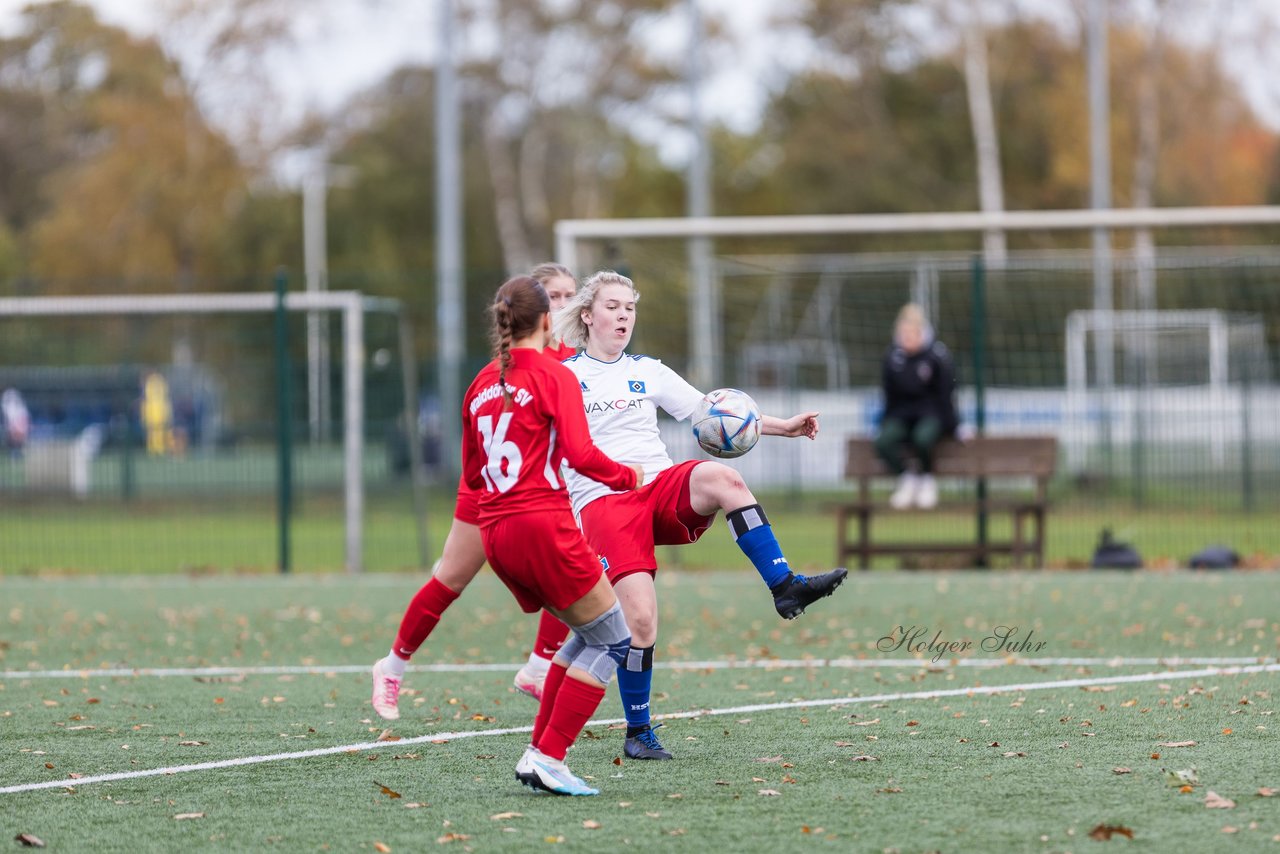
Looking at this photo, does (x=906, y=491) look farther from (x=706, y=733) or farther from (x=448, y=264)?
(x=448, y=264)

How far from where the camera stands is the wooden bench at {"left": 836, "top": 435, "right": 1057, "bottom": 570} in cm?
1344

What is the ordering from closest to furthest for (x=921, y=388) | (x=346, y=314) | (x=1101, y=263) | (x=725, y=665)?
1. (x=725, y=665)
2. (x=921, y=388)
3. (x=346, y=314)
4. (x=1101, y=263)

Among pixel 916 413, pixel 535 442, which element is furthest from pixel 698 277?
pixel 535 442

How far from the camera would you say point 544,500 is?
5.27 m

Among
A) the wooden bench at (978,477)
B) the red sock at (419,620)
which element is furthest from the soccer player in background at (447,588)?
the wooden bench at (978,477)

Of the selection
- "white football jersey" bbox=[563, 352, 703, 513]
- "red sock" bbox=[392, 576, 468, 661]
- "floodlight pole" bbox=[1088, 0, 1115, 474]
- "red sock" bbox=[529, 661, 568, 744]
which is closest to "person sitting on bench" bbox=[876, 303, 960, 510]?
"floodlight pole" bbox=[1088, 0, 1115, 474]

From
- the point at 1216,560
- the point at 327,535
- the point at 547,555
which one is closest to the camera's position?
the point at 547,555

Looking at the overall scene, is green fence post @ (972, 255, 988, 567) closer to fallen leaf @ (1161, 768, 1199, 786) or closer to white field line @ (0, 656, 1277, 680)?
white field line @ (0, 656, 1277, 680)

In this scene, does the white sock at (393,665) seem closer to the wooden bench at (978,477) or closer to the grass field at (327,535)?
the wooden bench at (978,477)

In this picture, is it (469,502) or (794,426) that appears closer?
(794,426)

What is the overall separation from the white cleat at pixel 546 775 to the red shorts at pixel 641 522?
2.93 feet

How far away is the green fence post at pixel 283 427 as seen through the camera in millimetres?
14289

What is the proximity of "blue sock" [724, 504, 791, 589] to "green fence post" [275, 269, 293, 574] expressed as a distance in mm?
8704

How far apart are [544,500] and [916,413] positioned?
28.6 ft
